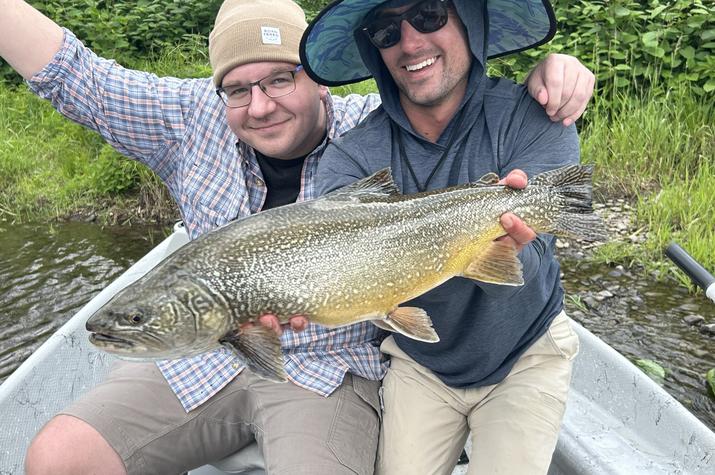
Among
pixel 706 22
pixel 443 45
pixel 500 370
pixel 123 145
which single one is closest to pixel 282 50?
pixel 443 45

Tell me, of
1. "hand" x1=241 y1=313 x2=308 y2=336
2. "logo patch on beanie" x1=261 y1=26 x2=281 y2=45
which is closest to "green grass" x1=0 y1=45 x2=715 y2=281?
"logo patch on beanie" x1=261 y1=26 x2=281 y2=45

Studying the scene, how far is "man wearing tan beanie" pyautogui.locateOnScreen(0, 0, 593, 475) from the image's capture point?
300 cm

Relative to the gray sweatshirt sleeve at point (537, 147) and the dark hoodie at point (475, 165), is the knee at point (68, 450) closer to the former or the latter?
the dark hoodie at point (475, 165)

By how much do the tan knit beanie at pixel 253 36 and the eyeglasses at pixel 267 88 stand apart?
3.0 inches

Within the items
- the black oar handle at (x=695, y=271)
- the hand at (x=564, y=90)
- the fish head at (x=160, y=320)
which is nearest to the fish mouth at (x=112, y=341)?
the fish head at (x=160, y=320)

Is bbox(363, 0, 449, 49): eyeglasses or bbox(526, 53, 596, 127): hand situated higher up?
bbox(363, 0, 449, 49): eyeglasses

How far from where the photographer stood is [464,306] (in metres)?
3.03

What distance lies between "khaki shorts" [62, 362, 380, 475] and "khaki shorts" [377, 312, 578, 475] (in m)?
0.16

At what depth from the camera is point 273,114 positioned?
3.29 m

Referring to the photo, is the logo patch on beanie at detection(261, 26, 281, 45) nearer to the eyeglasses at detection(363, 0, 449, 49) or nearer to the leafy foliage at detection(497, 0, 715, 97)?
the eyeglasses at detection(363, 0, 449, 49)

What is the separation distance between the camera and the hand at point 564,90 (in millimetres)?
2896

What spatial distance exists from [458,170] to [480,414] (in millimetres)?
1204

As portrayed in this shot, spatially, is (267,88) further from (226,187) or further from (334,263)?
(334,263)

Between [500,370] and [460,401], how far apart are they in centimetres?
27
